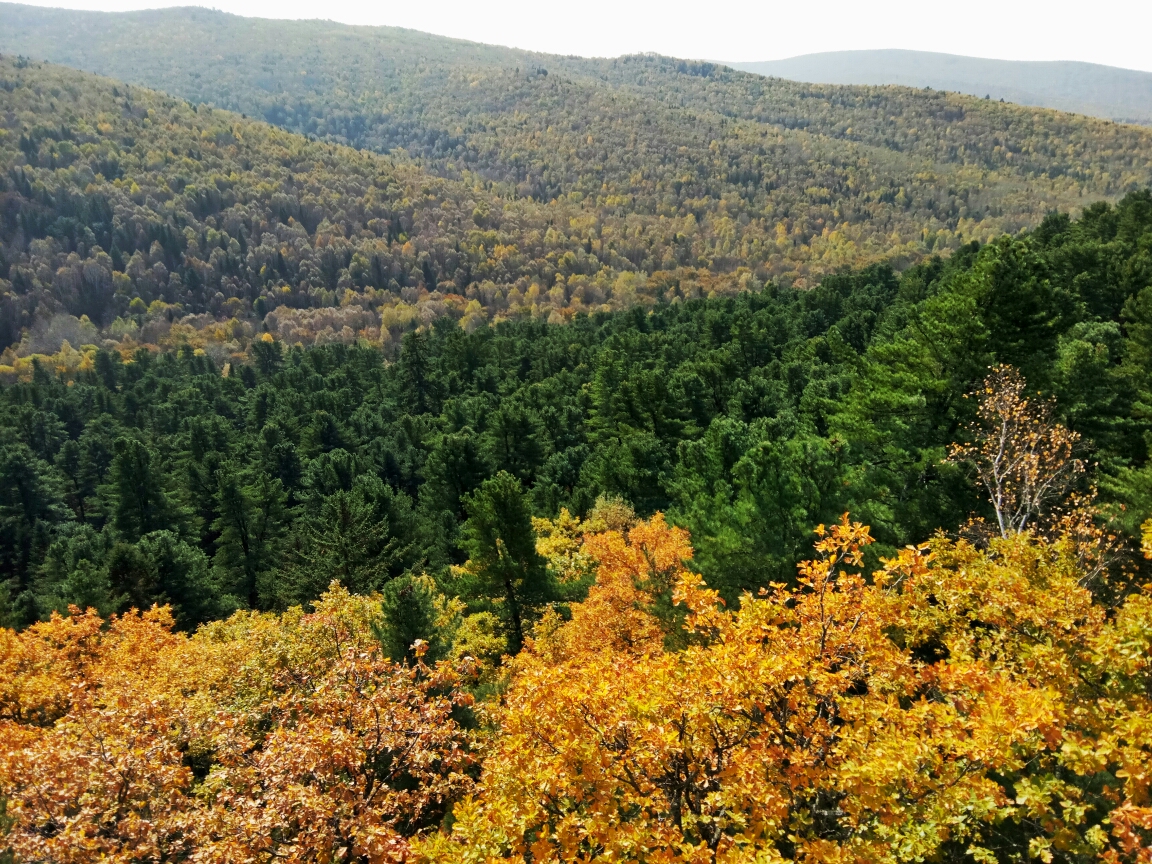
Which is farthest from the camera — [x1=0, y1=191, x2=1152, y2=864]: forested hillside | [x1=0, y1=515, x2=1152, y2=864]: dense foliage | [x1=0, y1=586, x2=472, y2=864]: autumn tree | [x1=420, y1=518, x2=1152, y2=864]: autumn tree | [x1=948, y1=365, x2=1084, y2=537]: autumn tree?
[x1=948, y1=365, x2=1084, y2=537]: autumn tree

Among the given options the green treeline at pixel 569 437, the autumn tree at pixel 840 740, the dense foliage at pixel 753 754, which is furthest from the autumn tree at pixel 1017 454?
the autumn tree at pixel 840 740

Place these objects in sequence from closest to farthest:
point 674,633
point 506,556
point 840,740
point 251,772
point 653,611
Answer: point 840,740 < point 251,772 < point 674,633 < point 653,611 < point 506,556

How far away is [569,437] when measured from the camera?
5912 cm

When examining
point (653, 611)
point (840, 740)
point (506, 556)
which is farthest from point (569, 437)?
point (840, 740)

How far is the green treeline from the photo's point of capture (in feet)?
65.8

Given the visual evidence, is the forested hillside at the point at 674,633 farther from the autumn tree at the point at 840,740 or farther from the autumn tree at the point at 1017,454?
the autumn tree at the point at 1017,454

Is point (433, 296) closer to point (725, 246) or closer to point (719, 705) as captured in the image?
point (725, 246)

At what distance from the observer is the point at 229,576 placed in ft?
146

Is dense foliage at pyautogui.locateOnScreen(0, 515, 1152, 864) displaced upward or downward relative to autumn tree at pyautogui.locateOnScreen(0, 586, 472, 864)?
upward

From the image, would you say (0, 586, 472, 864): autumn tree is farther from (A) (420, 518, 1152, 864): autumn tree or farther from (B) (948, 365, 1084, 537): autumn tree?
(B) (948, 365, 1084, 537): autumn tree

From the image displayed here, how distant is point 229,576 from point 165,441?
28222mm

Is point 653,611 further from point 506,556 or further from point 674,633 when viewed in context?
point 506,556

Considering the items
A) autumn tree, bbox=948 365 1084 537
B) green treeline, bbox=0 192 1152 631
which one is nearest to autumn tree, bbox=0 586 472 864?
green treeline, bbox=0 192 1152 631

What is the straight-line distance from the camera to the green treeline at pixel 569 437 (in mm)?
20047
